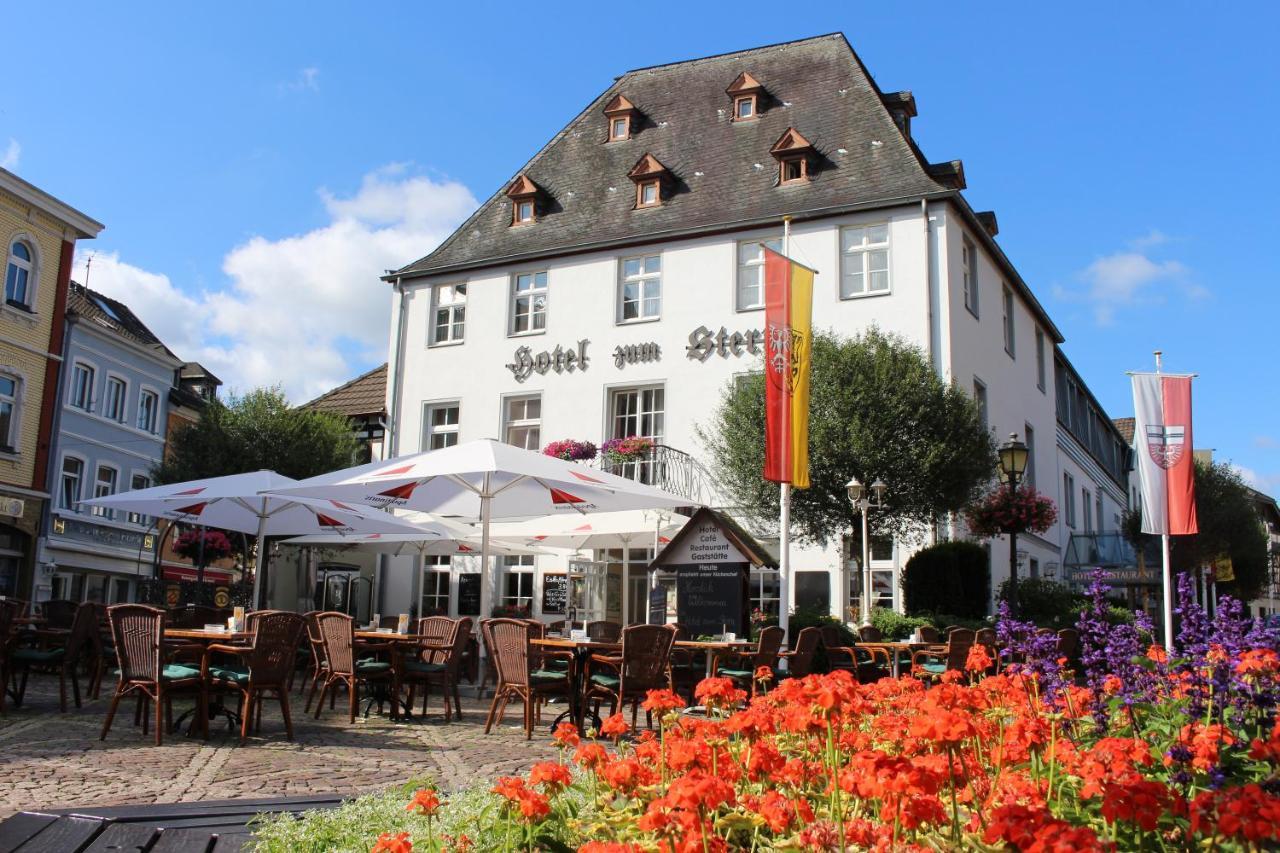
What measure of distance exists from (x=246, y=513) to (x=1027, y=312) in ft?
66.0

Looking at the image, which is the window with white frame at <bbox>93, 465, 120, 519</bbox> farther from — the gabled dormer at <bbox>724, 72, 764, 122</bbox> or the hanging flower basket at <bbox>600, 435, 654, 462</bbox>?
the gabled dormer at <bbox>724, 72, 764, 122</bbox>

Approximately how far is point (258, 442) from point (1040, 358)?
781 inches

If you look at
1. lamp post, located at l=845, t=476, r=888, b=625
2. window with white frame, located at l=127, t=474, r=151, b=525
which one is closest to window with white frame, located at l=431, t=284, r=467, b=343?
lamp post, located at l=845, t=476, r=888, b=625

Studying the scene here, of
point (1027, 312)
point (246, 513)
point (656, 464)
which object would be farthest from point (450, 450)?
point (1027, 312)

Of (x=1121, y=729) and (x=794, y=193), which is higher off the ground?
(x=794, y=193)

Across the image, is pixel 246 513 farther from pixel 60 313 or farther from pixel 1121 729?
pixel 60 313

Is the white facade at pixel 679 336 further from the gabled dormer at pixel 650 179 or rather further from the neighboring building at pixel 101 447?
the neighboring building at pixel 101 447

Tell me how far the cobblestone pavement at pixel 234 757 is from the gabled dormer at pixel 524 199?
18111mm

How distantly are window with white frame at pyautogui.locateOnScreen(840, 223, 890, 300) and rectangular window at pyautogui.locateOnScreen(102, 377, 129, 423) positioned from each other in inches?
910

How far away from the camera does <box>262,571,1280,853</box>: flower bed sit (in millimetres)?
2705

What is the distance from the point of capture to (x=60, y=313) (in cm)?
2900

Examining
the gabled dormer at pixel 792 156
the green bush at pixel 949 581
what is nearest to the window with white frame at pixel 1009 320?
the gabled dormer at pixel 792 156

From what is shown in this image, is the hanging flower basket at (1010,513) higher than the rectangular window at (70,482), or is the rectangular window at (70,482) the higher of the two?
the rectangular window at (70,482)

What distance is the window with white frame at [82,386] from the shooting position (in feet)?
106
